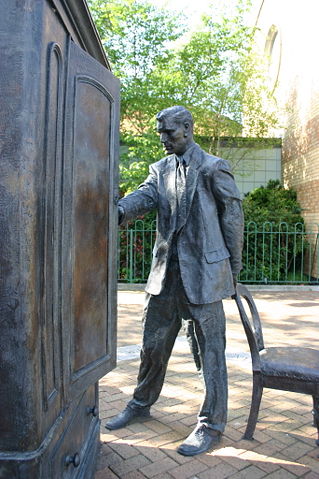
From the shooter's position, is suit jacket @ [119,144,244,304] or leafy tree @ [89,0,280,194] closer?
suit jacket @ [119,144,244,304]

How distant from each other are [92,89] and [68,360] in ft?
4.27

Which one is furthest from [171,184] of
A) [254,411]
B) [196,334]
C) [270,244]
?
[270,244]

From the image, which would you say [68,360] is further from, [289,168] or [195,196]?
[289,168]

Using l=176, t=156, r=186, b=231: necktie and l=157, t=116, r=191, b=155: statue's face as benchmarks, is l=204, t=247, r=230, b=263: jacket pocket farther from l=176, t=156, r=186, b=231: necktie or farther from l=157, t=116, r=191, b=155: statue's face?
l=157, t=116, r=191, b=155: statue's face

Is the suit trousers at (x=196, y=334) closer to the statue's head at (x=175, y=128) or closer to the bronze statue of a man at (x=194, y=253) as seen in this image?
the bronze statue of a man at (x=194, y=253)

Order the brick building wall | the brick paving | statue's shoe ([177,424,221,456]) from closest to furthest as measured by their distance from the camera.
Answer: the brick paving
statue's shoe ([177,424,221,456])
the brick building wall

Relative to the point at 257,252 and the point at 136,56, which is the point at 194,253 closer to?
the point at 257,252

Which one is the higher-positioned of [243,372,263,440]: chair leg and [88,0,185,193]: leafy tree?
[88,0,185,193]: leafy tree

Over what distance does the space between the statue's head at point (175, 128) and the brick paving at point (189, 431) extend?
6.73 ft

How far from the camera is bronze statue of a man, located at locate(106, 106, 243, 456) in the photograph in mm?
2934

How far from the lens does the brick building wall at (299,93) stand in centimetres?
1265

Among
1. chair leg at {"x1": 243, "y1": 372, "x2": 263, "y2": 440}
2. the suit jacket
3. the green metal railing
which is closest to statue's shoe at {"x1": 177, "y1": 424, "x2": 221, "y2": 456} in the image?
chair leg at {"x1": 243, "y1": 372, "x2": 263, "y2": 440}

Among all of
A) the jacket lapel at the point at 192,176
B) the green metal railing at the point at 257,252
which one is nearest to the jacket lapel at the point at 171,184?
the jacket lapel at the point at 192,176

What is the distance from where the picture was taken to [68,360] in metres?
1.91
